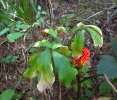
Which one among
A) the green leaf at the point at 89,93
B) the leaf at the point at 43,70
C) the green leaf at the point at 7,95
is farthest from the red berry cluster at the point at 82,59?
the green leaf at the point at 7,95

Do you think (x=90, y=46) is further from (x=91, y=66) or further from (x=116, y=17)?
(x=116, y=17)

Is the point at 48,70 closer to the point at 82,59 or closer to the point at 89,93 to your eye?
the point at 82,59

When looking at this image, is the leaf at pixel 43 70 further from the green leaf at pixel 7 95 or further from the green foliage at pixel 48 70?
the green leaf at pixel 7 95

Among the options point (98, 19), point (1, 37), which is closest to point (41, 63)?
point (1, 37)

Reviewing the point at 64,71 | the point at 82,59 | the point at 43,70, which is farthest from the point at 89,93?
the point at 43,70

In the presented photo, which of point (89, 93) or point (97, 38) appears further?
point (89, 93)
